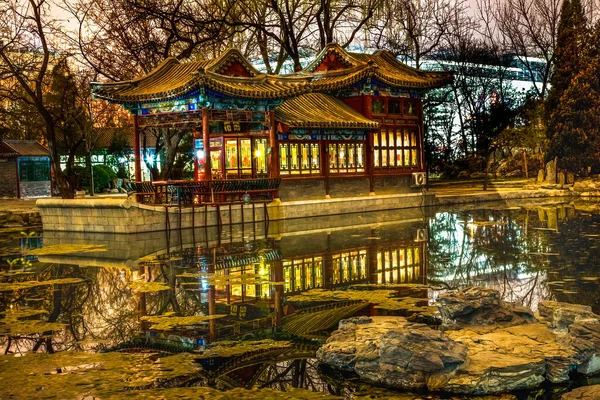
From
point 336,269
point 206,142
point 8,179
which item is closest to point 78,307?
point 336,269

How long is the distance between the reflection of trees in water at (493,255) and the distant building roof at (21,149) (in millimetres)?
23045

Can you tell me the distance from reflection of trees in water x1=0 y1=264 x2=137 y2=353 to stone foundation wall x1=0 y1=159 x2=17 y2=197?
25.3 m

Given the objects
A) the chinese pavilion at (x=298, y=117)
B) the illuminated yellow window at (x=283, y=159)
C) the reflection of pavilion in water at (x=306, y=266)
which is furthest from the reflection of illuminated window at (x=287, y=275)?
the illuminated yellow window at (x=283, y=159)

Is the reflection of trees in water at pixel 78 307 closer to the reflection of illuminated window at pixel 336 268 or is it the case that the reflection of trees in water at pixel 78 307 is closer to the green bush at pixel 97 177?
the reflection of illuminated window at pixel 336 268

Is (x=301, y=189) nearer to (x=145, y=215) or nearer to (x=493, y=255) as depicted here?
(x=145, y=215)

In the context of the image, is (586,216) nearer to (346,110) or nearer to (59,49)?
(346,110)

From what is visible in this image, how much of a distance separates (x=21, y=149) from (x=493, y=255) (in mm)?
29841

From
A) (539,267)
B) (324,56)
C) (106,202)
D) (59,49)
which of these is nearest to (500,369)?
(539,267)

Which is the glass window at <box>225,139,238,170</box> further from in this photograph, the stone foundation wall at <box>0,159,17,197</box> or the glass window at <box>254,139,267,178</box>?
the stone foundation wall at <box>0,159,17,197</box>

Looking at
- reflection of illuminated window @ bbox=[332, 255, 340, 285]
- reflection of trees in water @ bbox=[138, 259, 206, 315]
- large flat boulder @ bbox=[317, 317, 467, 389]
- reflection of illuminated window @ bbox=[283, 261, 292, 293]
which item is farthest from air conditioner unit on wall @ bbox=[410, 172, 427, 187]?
large flat boulder @ bbox=[317, 317, 467, 389]

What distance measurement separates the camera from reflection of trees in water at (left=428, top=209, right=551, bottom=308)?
41.0 feet

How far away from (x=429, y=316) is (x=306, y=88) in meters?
17.3

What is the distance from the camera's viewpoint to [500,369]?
7406 millimetres

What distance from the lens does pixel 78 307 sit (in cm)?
1188
